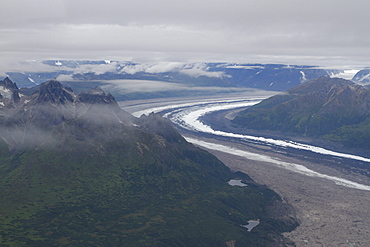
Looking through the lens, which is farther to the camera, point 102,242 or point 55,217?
point 55,217

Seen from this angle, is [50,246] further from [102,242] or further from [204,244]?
[204,244]

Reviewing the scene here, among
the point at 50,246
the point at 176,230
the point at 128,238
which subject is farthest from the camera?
the point at 176,230

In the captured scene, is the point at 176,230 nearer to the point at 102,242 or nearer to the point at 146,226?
the point at 146,226

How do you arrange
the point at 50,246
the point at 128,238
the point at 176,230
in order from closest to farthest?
the point at 50,246
the point at 128,238
the point at 176,230

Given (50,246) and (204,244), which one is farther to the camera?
(204,244)

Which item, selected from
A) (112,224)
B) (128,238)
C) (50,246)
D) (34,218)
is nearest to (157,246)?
(128,238)

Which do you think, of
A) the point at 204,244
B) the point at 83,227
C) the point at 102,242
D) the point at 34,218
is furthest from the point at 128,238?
the point at 34,218

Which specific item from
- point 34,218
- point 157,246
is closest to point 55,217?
point 34,218
